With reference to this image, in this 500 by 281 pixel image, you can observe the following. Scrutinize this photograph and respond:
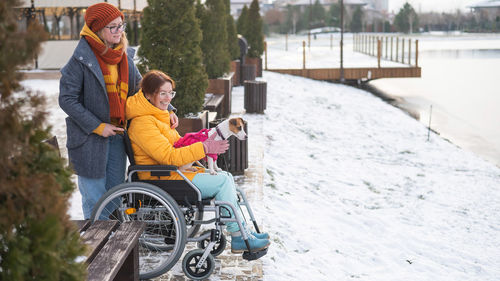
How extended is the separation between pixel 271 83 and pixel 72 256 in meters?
17.1

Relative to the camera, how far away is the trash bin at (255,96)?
11562mm

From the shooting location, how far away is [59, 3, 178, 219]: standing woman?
3711 millimetres

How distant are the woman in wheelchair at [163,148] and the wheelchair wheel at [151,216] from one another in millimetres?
200

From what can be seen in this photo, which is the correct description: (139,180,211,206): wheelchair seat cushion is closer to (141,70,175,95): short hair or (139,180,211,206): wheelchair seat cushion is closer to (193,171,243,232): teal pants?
(193,171,243,232): teal pants

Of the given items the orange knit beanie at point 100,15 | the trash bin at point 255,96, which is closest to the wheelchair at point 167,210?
the orange knit beanie at point 100,15

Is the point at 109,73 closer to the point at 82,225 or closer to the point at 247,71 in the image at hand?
the point at 82,225

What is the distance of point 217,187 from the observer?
12.3 ft

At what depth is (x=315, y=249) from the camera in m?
5.11

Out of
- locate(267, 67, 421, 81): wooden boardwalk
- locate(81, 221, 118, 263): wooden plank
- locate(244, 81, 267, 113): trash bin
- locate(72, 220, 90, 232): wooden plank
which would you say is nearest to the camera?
locate(81, 221, 118, 263): wooden plank

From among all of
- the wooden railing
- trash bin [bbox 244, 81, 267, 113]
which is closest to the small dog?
trash bin [bbox 244, 81, 267, 113]

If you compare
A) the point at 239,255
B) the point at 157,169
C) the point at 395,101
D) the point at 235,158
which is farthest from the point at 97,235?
the point at 395,101

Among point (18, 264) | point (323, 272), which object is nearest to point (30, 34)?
point (18, 264)

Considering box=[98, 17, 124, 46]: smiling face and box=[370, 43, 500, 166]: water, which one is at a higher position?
box=[98, 17, 124, 46]: smiling face

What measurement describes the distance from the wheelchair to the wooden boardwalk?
18.8 meters
